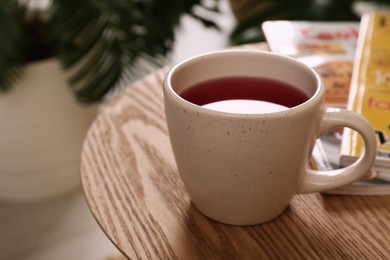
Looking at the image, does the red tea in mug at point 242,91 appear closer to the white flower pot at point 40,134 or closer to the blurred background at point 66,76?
the blurred background at point 66,76

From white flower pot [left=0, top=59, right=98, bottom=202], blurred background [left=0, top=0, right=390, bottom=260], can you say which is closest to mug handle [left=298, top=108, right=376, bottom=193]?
blurred background [left=0, top=0, right=390, bottom=260]

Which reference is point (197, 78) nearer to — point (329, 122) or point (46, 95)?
point (329, 122)

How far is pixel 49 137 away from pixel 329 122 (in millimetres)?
856

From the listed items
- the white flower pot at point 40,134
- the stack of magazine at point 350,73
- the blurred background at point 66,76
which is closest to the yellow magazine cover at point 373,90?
the stack of magazine at point 350,73

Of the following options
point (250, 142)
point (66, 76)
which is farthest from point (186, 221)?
point (66, 76)

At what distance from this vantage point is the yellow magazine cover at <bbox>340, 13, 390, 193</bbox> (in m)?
0.47

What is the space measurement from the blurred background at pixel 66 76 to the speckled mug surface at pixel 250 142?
573 millimetres

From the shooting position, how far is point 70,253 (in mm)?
1099

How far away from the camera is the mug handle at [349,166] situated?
40cm

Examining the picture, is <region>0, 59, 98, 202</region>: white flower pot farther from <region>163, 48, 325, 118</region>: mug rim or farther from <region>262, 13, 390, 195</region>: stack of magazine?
<region>163, 48, 325, 118</region>: mug rim

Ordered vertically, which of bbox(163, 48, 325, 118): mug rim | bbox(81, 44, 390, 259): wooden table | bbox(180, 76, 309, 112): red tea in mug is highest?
bbox(163, 48, 325, 118): mug rim

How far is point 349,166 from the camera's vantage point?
1.43ft

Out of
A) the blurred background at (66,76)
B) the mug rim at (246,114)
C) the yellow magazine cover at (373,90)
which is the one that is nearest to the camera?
the mug rim at (246,114)

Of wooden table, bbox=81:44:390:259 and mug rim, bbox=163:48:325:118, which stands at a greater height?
mug rim, bbox=163:48:325:118
